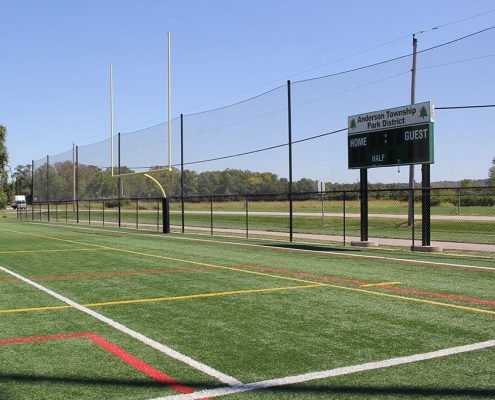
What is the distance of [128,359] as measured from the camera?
458 cm

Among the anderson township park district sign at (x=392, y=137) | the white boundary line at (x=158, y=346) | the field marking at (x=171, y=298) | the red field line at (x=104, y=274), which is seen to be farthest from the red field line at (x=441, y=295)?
the anderson township park district sign at (x=392, y=137)

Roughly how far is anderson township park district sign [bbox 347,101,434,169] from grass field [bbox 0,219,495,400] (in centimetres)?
513

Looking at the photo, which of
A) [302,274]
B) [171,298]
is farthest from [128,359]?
[302,274]

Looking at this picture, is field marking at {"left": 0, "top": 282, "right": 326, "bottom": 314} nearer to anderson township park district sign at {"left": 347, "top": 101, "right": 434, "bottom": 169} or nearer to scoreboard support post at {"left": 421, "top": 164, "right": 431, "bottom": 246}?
anderson township park district sign at {"left": 347, "top": 101, "right": 434, "bottom": 169}

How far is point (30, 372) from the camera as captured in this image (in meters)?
4.27

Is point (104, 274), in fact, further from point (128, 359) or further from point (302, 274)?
point (128, 359)

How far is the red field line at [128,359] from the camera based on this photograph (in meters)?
3.93

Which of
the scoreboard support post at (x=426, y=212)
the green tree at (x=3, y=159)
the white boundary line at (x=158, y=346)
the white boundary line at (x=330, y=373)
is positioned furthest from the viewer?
the green tree at (x=3, y=159)

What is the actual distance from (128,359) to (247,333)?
1326 millimetres

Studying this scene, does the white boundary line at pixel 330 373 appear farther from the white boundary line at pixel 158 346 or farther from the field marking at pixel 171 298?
the field marking at pixel 171 298

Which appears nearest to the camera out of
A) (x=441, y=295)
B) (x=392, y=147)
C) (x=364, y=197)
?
(x=441, y=295)

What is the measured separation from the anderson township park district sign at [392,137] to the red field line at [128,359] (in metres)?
11.5

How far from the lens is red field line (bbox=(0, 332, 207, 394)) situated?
3.93m

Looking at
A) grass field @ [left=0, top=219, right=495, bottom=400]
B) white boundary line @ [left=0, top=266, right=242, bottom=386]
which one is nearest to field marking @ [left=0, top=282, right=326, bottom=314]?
grass field @ [left=0, top=219, right=495, bottom=400]
